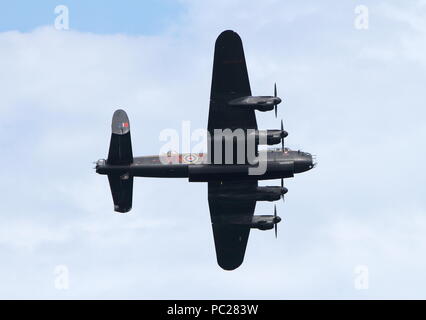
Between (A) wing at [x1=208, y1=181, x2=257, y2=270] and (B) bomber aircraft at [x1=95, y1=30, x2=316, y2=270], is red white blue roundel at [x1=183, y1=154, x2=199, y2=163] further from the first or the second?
(A) wing at [x1=208, y1=181, x2=257, y2=270]

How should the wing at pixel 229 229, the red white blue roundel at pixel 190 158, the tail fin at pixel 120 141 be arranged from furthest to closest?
the wing at pixel 229 229
the red white blue roundel at pixel 190 158
the tail fin at pixel 120 141

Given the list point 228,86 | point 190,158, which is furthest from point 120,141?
point 228,86

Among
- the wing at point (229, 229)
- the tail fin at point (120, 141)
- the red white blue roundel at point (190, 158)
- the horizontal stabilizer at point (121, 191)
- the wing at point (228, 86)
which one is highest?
the wing at point (228, 86)

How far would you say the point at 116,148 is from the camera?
5184 cm

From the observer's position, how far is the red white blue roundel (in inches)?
2071

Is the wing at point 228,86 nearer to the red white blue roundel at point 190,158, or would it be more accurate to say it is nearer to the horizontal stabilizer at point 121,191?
the red white blue roundel at point 190,158

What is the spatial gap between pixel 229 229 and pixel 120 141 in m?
7.75

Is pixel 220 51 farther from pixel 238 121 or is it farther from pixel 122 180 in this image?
pixel 122 180

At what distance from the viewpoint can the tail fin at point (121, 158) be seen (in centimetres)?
5178

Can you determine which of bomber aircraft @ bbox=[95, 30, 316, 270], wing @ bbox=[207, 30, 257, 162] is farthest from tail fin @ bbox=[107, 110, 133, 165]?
wing @ bbox=[207, 30, 257, 162]

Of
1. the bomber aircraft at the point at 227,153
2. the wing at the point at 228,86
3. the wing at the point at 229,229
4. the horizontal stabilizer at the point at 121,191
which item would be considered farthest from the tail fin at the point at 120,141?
the wing at the point at 229,229

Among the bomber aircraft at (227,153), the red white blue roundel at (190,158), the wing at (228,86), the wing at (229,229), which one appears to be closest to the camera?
the wing at (228,86)

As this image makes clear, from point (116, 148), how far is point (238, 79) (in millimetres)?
6568
